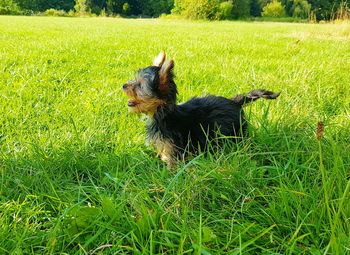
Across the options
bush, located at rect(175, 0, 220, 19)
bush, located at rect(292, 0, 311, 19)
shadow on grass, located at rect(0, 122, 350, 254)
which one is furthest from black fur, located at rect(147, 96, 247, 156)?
bush, located at rect(292, 0, 311, 19)

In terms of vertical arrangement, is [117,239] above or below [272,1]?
below

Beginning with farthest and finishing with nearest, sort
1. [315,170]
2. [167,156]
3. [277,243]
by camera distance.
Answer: [167,156] → [315,170] → [277,243]

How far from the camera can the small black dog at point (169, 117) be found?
3.11 m

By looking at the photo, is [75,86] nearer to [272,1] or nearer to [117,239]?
[117,239]

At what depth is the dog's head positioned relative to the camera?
3.11 metres

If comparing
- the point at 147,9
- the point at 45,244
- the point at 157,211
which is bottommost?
the point at 45,244

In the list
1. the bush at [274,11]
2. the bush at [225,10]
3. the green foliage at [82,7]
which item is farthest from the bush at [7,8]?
the bush at [274,11]

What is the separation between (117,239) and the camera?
1853mm

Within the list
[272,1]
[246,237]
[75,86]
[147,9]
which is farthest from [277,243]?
[147,9]

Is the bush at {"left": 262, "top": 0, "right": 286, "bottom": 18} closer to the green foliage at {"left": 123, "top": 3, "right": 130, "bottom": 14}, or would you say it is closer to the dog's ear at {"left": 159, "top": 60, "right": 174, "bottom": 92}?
the green foliage at {"left": 123, "top": 3, "right": 130, "bottom": 14}

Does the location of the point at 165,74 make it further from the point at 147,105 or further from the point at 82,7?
the point at 82,7

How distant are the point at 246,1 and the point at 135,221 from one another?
58.5 meters

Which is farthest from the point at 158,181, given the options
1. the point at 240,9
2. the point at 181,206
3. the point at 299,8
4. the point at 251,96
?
the point at 299,8

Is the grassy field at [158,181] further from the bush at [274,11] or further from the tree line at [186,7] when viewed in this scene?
the bush at [274,11]
